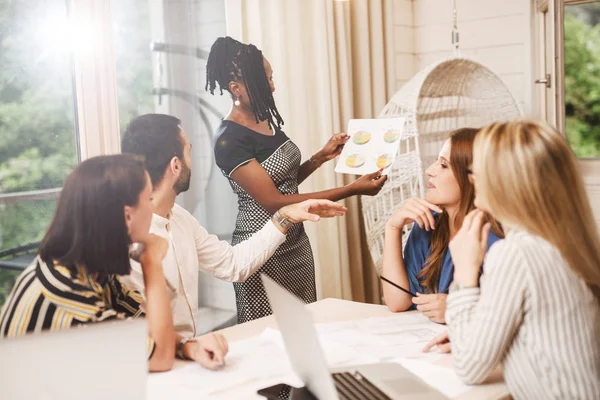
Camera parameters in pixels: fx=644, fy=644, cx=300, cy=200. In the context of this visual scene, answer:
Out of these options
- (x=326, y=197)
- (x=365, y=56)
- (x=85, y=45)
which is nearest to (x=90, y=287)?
(x=85, y=45)

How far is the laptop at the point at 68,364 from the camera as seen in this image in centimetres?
94

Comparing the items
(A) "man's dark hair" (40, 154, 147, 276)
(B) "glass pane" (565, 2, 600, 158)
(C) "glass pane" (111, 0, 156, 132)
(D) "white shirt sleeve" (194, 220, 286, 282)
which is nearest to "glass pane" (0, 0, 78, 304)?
(C) "glass pane" (111, 0, 156, 132)

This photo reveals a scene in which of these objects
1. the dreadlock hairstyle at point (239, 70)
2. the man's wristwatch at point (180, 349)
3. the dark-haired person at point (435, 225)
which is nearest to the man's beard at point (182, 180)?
the man's wristwatch at point (180, 349)

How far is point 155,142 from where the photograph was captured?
147cm

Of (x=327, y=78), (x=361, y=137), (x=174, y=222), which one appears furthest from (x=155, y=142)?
(x=327, y=78)

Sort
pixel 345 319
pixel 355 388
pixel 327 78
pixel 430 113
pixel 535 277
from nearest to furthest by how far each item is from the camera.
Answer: pixel 535 277
pixel 355 388
pixel 345 319
pixel 327 78
pixel 430 113

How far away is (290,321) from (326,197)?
41.9 inches

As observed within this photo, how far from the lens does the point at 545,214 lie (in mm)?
1150

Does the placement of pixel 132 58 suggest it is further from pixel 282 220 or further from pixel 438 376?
pixel 438 376

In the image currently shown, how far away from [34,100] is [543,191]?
1.23 meters

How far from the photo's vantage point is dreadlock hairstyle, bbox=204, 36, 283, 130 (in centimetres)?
198

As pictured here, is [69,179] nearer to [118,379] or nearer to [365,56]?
[118,379]

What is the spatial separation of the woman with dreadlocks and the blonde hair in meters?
0.93

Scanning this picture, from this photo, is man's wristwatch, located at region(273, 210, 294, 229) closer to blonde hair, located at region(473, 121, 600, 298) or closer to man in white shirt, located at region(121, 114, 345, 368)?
man in white shirt, located at region(121, 114, 345, 368)
